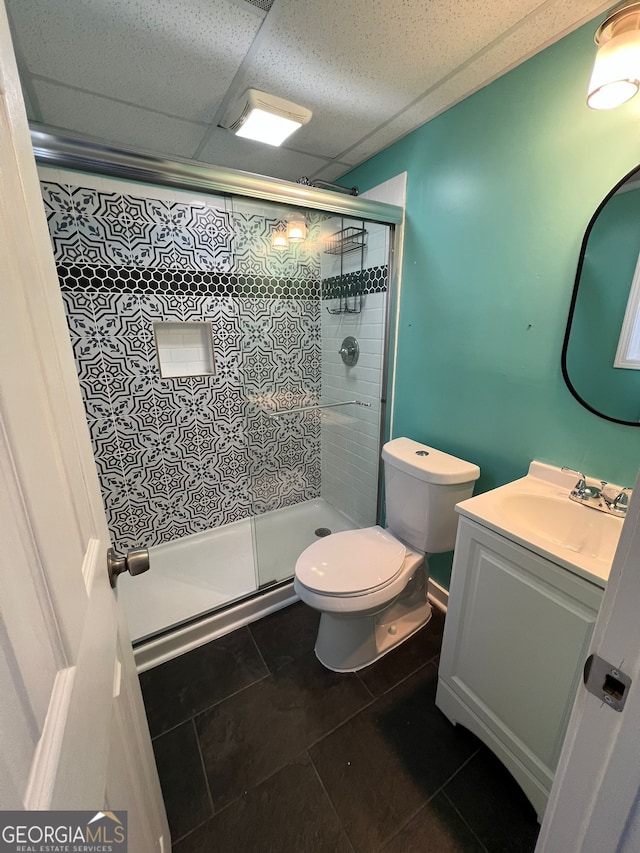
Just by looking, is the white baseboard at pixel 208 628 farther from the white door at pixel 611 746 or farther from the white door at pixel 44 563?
the white door at pixel 611 746

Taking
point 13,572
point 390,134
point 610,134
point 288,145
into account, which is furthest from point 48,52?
point 610,134

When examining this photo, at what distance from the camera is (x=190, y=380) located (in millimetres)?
2117

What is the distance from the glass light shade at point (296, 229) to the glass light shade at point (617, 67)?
1190mm

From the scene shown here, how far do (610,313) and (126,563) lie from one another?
1525mm

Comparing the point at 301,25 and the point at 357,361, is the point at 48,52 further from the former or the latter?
the point at 357,361

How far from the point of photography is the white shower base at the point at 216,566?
1670 mm

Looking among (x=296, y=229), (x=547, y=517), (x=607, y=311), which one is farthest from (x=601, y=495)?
(x=296, y=229)

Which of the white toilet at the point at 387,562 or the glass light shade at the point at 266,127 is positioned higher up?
the glass light shade at the point at 266,127

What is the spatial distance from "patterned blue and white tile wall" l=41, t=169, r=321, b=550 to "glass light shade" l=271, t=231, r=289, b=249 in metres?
0.04

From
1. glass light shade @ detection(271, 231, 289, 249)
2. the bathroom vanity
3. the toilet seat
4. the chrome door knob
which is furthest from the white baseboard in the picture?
glass light shade @ detection(271, 231, 289, 249)

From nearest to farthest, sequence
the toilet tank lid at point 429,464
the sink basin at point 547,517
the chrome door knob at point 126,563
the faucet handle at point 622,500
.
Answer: the chrome door knob at point 126,563 < the sink basin at point 547,517 < the faucet handle at point 622,500 < the toilet tank lid at point 429,464

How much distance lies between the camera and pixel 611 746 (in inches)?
18.4

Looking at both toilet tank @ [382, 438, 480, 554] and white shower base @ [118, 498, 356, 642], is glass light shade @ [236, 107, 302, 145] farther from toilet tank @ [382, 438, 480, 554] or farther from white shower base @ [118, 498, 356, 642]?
white shower base @ [118, 498, 356, 642]

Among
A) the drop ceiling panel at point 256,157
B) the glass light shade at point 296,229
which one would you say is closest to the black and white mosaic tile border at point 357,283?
the glass light shade at point 296,229
